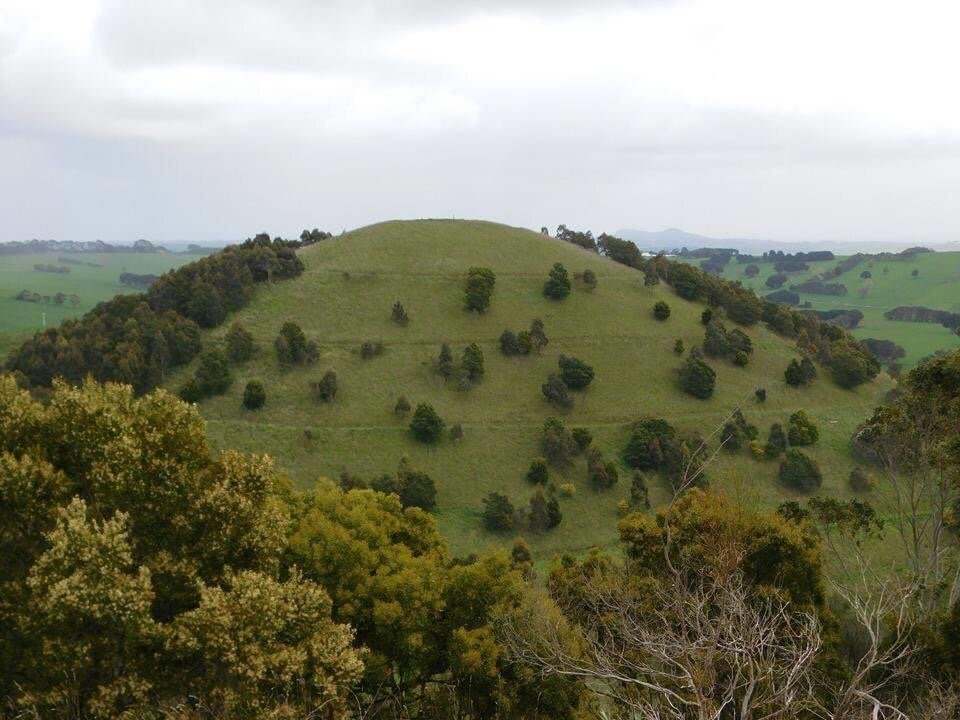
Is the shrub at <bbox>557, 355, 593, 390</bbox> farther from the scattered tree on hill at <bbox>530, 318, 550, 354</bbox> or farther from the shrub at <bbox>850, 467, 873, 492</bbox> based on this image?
the shrub at <bbox>850, 467, 873, 492</bbox>

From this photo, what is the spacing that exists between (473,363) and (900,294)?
480 ft

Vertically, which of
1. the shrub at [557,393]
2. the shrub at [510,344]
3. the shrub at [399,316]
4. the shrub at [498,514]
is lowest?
the shrub at [498,514]

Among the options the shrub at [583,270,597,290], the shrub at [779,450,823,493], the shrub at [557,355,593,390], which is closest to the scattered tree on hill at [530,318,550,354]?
the shrub at [557,355,593,390]

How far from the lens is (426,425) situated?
53781mm

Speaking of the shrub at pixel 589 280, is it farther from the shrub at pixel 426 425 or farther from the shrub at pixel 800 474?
the shrub at pixel 800 474

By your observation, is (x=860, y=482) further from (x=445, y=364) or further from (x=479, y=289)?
(x=479, y=289)

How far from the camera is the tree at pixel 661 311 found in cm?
7344

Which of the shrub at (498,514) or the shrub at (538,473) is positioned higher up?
the shrub at (538,473)

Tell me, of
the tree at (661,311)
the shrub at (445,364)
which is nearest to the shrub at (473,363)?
the shrub at (445,364)

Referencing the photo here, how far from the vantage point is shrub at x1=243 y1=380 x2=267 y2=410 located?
183 ft

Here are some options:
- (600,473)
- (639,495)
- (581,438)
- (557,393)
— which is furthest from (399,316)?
(639,495)

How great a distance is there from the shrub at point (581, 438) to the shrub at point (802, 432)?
718 inches

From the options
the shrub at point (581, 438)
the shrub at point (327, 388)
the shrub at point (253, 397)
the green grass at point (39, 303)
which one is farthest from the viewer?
the green grass at point (39, 303)

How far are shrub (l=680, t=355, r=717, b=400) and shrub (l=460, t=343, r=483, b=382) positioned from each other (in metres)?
20.1
